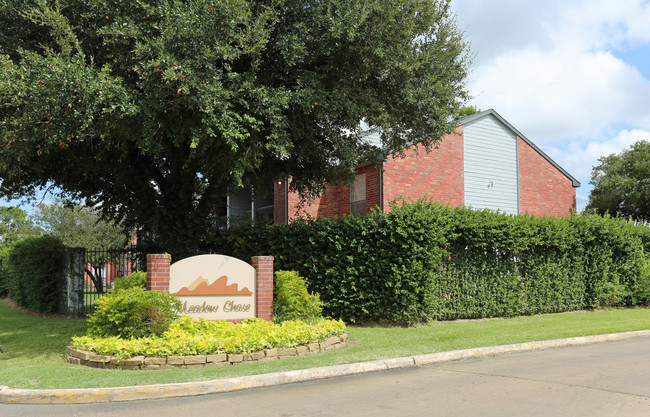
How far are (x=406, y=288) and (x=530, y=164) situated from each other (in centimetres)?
1613

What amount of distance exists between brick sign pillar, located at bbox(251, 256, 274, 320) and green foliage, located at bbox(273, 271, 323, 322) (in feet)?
2.14

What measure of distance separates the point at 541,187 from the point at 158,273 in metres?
21.8

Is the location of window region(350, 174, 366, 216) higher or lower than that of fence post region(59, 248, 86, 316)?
higher

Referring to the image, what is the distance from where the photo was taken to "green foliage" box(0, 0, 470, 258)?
984 centimetres

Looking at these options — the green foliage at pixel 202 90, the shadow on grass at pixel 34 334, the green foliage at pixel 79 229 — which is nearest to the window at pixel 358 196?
the green foliage at pixel 202 90

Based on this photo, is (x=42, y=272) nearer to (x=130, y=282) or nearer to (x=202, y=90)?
(x=130, y=282)

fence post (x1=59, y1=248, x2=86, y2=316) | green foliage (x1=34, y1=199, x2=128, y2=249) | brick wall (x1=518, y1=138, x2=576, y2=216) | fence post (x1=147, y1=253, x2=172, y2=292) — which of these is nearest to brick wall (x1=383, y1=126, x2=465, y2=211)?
brick wall (x1=518, y1=138, x2=576, y2=216)

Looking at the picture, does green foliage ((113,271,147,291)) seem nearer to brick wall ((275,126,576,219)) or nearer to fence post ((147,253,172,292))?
fence post ((147,253,172,292))

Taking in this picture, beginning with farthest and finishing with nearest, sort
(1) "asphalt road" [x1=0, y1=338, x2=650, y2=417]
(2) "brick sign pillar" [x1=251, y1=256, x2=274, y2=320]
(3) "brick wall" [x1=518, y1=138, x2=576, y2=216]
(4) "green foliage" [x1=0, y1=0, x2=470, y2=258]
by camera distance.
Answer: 1. (3) "brick wall" [x1=518, y1=138, x2=576, y2=216]
2. (2) "brick sign pillar" [x1=251, y1=256, x2=274, y2=320]
3. (4) "green foliage" [x1=0, y1=0, x2=470, y2=258]
4. (1) "asphalt road" [x1=0, y1=338, x2=650, y2=417]

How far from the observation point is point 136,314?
9.44m

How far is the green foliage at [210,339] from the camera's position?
8.68 m

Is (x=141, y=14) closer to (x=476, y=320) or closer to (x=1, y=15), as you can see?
(x=1, y=15)

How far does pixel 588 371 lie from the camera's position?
7871 mm

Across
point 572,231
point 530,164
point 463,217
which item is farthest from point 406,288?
point 530,164
